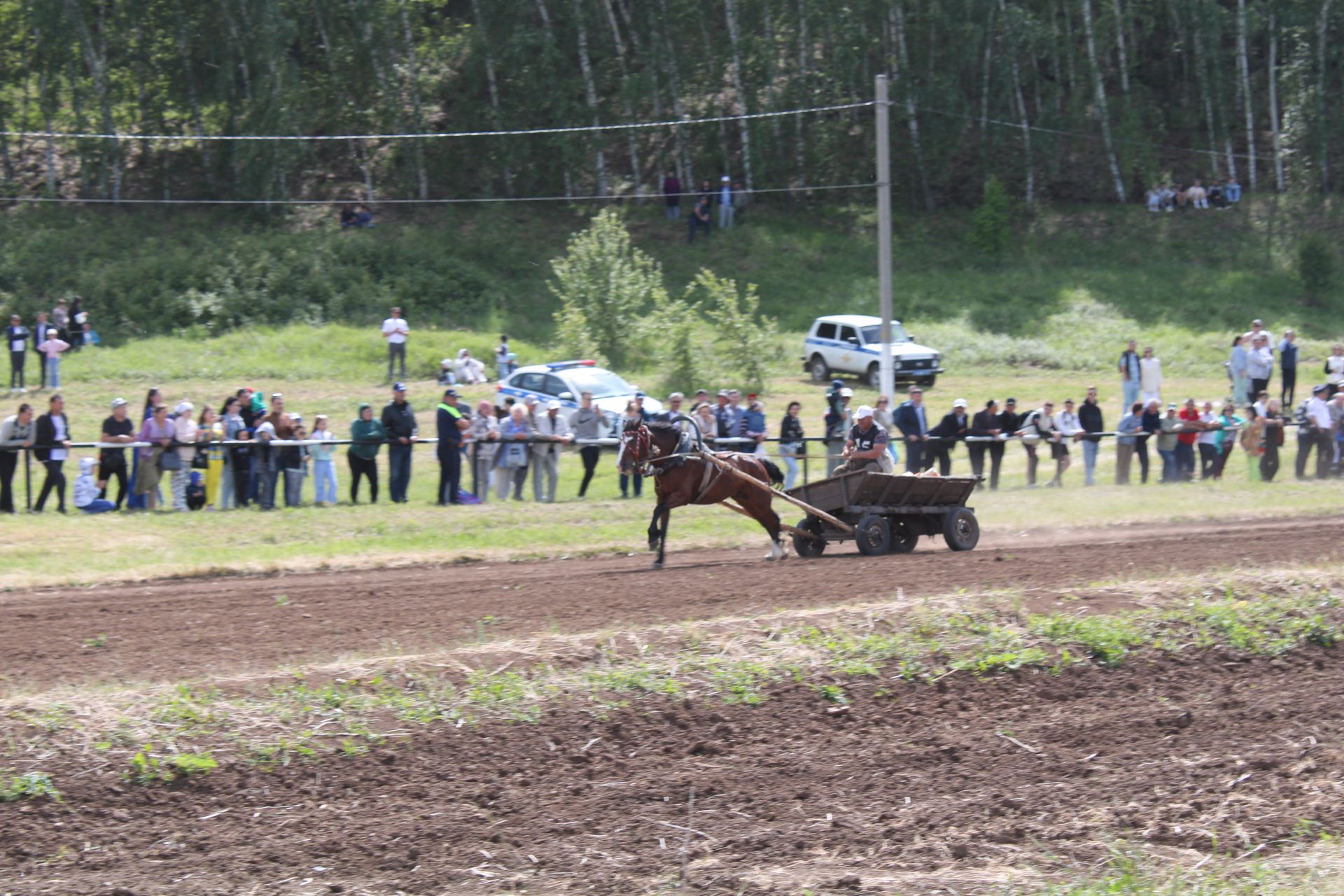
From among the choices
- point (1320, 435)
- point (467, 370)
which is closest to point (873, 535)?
point (1320, 435)

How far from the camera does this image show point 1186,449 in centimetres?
2419

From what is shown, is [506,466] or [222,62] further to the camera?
[222,62]

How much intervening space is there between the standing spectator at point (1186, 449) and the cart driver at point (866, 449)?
904 cm

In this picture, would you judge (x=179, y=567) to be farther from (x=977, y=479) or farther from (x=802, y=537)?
(x=977, y=479)

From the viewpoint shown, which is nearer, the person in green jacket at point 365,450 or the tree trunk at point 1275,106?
the person in green jacket at point 365,450

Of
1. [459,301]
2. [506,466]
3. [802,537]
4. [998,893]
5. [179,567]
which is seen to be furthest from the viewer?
[459,301]

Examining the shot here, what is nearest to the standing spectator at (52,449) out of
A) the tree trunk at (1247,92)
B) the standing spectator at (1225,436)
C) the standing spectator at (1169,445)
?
the standing spectator at (1169,445)

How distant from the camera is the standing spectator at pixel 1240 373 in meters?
28.9

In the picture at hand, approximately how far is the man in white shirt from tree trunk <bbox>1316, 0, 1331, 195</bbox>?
33957 mm

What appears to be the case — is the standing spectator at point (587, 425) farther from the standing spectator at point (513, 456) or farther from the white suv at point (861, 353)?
the white suv at point (861, 353)

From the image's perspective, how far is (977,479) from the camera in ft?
55.3

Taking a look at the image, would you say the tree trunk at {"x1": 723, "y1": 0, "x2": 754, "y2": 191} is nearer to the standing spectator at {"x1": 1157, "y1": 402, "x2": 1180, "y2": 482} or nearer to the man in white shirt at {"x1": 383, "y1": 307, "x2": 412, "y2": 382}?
the man in white shirt at {"x1": 383, "y1": 307, "x2": 412, "y2": 382}

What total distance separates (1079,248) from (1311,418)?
25.0m

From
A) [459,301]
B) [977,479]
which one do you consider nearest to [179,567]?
[977,479]
